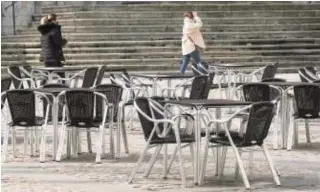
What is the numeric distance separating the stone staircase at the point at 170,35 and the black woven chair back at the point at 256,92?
14.1 m

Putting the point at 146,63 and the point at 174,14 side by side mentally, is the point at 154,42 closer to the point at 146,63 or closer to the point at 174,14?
the point at 146,63

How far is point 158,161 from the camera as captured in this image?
29.2 ft

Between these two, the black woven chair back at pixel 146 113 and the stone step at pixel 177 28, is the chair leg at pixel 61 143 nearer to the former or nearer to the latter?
the black woven chair back at pixel 146 113

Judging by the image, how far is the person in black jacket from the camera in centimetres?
1497

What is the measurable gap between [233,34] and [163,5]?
10.1 ft

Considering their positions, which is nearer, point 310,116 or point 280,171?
point 280,171

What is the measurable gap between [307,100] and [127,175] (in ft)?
8.78

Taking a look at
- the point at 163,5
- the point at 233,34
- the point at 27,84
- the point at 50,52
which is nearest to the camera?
the point at 27,84

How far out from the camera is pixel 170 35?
26125mm

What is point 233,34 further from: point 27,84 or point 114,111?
point 114,111

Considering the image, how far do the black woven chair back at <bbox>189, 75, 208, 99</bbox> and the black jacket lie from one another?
485cm

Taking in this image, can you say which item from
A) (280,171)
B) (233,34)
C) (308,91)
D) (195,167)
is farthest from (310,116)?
(233,34)

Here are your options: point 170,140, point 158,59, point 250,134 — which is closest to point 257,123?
point 250,134

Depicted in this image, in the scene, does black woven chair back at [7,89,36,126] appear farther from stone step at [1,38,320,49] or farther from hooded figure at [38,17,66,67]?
stone step at [1,38,320,49]
